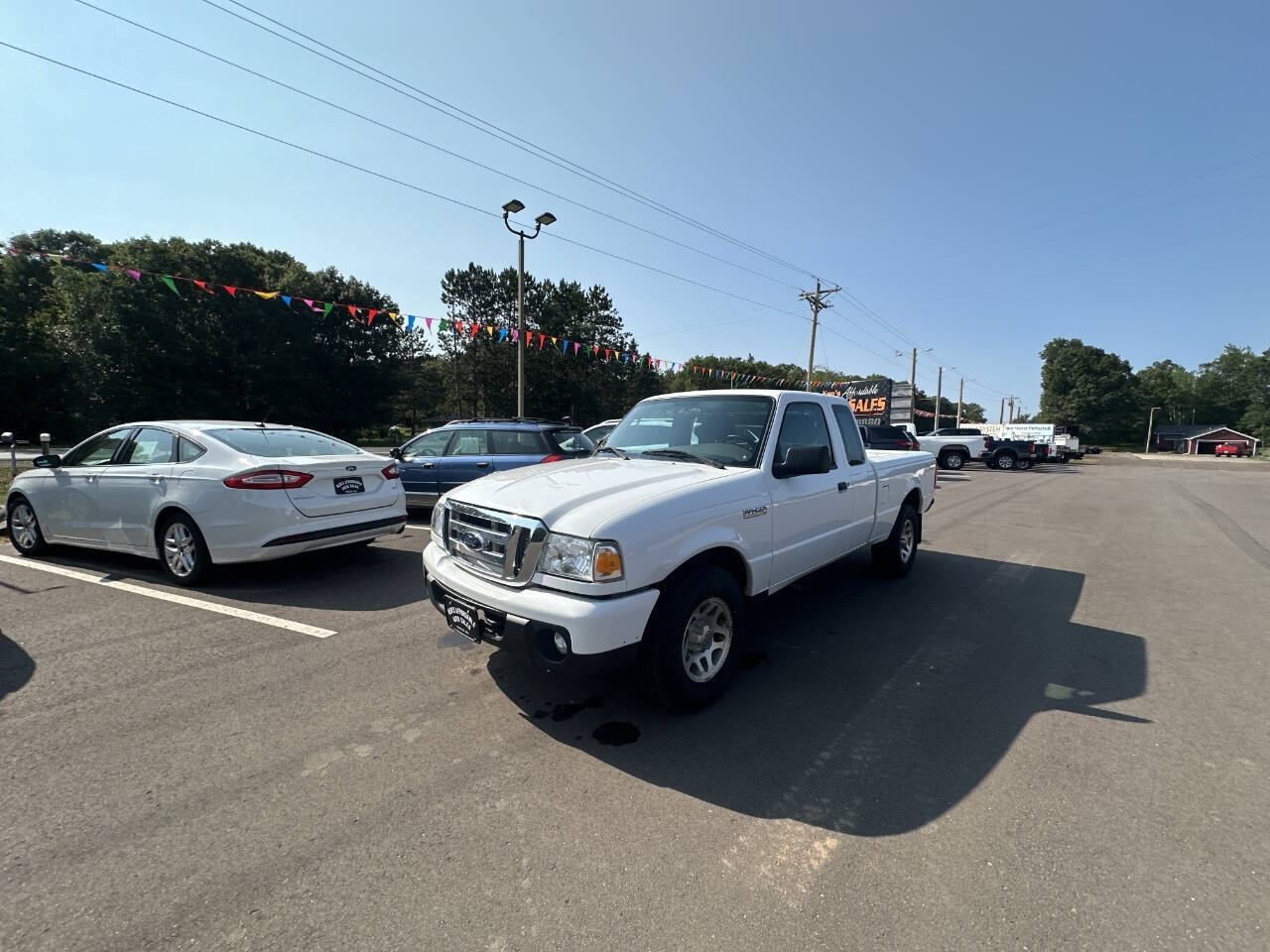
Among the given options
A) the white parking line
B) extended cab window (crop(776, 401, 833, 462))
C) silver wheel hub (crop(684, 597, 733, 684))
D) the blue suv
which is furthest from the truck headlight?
the blue suv

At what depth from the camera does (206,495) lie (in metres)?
5.06

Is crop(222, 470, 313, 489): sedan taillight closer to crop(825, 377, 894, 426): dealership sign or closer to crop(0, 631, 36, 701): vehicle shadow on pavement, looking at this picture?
crop(0, 631, 36, 701): vehicle shadow on pavement

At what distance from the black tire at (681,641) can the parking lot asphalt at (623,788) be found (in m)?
0.17

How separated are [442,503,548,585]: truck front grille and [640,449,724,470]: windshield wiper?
139 cm

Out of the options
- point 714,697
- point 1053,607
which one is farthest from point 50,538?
point 1053,607

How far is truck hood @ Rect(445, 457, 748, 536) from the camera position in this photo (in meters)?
2.89

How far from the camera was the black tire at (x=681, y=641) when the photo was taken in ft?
9.60

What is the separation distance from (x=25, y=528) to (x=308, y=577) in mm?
3716

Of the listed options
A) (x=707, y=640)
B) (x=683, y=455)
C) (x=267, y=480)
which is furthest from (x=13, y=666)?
(x=683, y=455)

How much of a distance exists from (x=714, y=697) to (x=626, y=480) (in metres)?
1.39

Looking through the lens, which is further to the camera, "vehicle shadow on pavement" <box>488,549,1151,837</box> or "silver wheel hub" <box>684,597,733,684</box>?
"silver wheel hub" <box>684,597,733,684</box>

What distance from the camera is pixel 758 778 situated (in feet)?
8.56

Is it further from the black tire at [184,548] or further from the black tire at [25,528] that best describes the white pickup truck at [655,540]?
the black tire at [25,528]

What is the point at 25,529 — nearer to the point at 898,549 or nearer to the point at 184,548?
the point at 184,548
